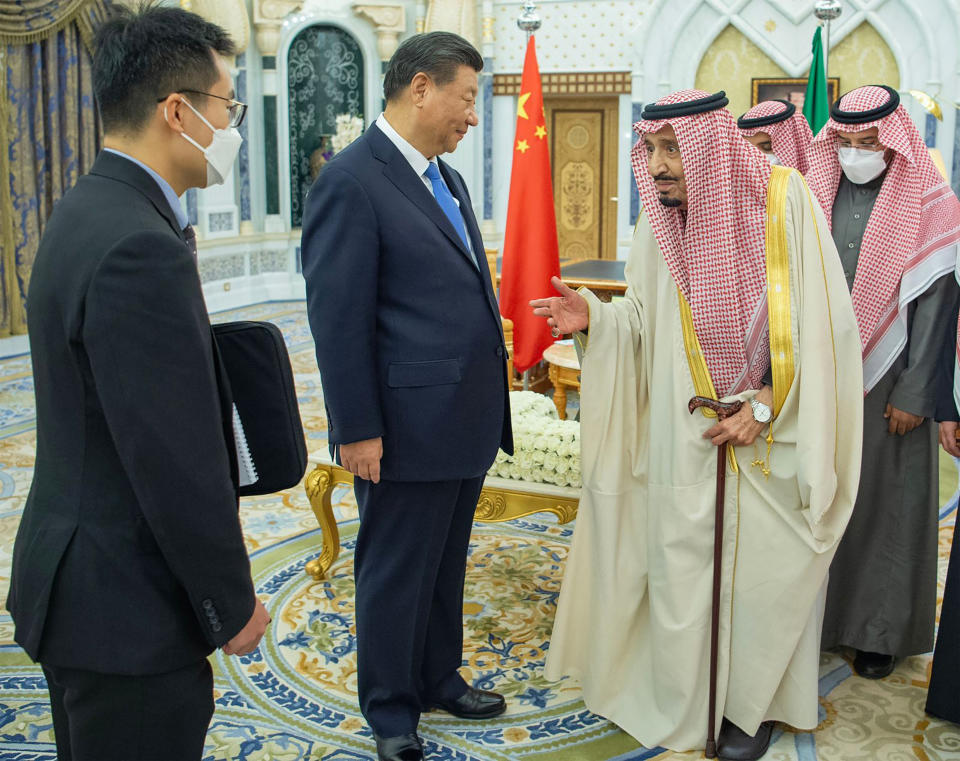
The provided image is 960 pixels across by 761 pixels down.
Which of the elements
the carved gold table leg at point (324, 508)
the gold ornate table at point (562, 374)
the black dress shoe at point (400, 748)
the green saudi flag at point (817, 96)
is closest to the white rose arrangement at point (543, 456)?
the carved gold table leg at point (324, 508)

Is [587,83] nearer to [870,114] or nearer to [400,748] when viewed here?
[870,114]

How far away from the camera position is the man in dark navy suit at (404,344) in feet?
6.82

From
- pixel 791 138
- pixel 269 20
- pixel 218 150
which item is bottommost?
pixel 218 150

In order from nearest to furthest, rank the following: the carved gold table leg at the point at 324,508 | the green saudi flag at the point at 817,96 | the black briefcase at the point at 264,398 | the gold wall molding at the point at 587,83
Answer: the black briefcase at the point at 264,398 < the carved gold table leg at the point at 324,508 < the green saudi flag at the point at 817,96 < the gold wall molding at the point at 587,83

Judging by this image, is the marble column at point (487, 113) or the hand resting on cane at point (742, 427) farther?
the marble column at point (487, 113)

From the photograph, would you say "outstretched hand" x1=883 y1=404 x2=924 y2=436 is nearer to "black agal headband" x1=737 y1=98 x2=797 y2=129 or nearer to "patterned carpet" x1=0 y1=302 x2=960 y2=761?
"patterned carpet" x1=0 y1=302 x2=960 y2=761

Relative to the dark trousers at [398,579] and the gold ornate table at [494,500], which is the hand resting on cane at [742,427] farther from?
the gold ornate table at [494,500]

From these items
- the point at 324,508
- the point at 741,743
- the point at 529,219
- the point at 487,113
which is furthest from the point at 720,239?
the point at 487,113

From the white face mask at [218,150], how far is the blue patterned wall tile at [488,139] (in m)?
9.33

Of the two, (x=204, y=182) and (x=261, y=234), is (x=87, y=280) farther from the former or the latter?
(x=261, y=234)

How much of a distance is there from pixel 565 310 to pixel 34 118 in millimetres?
6326

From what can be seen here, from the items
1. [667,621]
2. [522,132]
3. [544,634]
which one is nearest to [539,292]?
[522,132]

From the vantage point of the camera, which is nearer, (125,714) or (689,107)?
(125,714)

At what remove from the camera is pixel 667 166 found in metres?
2.29
